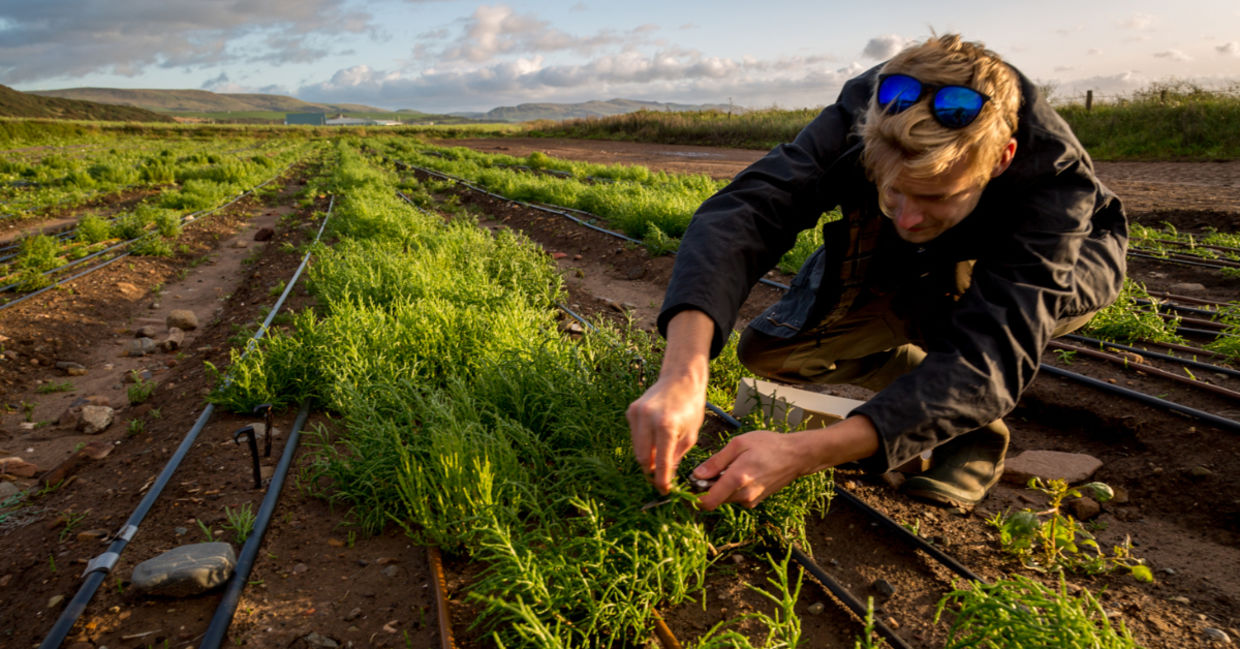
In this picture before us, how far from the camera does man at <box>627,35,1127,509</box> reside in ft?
4.69

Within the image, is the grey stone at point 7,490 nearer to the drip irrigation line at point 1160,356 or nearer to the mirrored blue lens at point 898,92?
the mirrored blue lens at point 898,92

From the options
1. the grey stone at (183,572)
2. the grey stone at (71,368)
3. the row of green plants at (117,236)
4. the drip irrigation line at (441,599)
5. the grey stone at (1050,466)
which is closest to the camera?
the drip irrigation line at (441,599)

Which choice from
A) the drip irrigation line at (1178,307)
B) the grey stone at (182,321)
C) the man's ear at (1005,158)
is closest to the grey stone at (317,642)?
the man's ear at (1005,158)

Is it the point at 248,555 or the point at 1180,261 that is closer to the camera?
the point at 248,555

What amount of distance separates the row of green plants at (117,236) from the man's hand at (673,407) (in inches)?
269

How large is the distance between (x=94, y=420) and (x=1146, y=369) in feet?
18.3

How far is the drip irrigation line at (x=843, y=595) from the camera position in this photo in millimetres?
1777

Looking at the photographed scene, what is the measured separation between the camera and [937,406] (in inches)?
55.6

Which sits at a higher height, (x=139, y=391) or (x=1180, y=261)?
(x=1180, y=261)

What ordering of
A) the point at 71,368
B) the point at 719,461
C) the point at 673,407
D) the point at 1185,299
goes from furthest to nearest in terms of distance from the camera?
the point at 1185,299 < the point at 71,368 < the point at 719,461 < the point at 673,407

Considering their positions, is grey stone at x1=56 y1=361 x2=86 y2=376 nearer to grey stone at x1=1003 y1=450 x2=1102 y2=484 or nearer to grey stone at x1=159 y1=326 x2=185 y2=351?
grey stone at x1=159 y1=326 x2=185 y2=351

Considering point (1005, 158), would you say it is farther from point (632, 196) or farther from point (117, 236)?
point (117, 236)

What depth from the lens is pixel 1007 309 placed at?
151 centimetres

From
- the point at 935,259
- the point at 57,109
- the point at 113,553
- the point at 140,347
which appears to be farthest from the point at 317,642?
the point at 57,109
